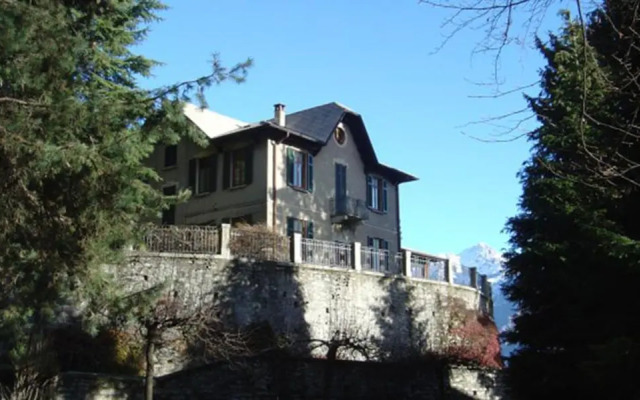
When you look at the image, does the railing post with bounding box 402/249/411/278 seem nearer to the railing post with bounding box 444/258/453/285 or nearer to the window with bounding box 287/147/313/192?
the railing post with bounding box 444/258/453/285

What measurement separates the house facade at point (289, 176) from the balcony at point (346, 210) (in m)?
0.04

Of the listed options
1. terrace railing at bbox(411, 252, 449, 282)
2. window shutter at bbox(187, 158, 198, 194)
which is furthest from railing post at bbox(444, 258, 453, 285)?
window shutter at bbox(187, 158, 198, 194)

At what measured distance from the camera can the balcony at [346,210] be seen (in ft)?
110

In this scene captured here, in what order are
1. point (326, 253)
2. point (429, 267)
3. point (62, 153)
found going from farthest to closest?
point (429, 267)
point (326, 253)
point (62, 153)

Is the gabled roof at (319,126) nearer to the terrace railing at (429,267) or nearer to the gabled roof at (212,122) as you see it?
the gabled roof at (212,122)

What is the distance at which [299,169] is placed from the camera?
107ft

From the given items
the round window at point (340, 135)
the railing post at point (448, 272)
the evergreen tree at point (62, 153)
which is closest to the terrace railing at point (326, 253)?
the railing post at point (448, 272)

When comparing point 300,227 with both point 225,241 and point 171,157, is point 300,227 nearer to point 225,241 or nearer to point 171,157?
point 171,157

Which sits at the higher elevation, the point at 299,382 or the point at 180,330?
the point at 180,330

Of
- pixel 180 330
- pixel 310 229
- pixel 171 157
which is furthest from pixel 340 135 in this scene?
pixel 180 330

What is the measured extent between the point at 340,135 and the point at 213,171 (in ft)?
20.0

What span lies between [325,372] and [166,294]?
215 inches

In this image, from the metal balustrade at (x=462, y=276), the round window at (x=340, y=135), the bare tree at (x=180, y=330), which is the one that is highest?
the round window at (x=340, y=135)

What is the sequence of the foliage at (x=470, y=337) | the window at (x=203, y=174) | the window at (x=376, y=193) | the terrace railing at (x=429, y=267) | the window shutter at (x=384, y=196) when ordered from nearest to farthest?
the foliage at (x=470, y=337) < the terrace railing at (x=429, y=267) < the window at (x=203, y=174) < the window at (x=376, y=193) < the window shutter at (x=384, y=196)
